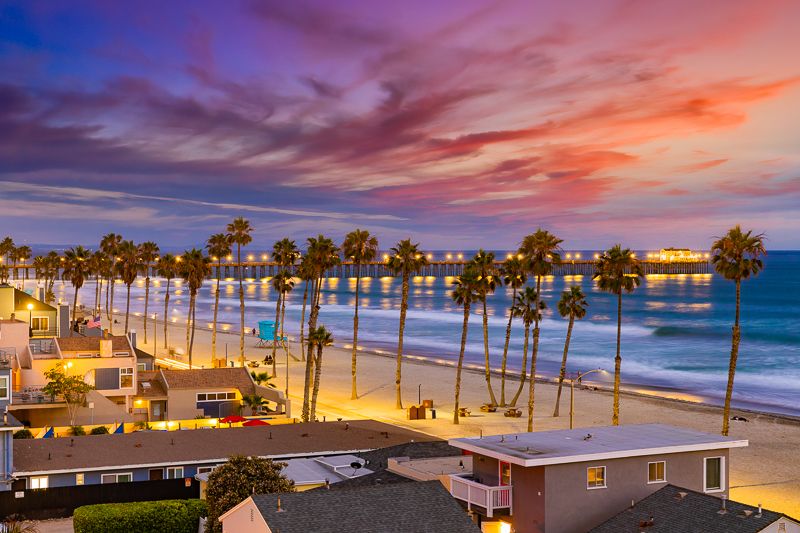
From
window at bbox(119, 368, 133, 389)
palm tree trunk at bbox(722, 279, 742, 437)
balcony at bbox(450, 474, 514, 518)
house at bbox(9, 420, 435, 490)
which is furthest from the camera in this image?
window at bbox(119, 368, 133, 389)

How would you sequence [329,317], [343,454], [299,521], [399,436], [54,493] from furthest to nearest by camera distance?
1. [329,317]
2. [399,436]
3. [343,454]
4. [54,493]
5. [299,521]

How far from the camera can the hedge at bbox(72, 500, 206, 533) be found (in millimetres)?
34156

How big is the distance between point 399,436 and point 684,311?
161m

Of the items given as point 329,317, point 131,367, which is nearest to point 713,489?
point 131,367

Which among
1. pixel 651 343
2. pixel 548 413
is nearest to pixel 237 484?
pixel 548 413

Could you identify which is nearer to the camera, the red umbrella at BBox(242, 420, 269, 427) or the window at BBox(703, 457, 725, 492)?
the window at BBox(703, 457, 725, 492)

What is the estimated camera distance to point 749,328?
527 feet

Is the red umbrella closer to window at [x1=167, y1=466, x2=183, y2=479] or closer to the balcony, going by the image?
window at [x1=167, y1=466, x2=183, y2=479]

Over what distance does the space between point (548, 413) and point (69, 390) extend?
34.0 m

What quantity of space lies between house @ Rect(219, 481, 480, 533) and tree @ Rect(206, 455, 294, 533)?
5433mm

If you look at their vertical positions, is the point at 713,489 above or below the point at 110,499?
above

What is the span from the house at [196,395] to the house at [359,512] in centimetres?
3416

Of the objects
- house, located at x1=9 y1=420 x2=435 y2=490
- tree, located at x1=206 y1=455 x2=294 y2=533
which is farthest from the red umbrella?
tree, located at x1=206 y1=455 x2=294 y2=533

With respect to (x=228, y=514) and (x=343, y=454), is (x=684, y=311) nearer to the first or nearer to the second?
(x=343, y=454)
